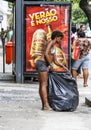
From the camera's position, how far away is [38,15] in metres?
14.5

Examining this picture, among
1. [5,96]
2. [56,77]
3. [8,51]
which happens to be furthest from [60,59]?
[8,51]

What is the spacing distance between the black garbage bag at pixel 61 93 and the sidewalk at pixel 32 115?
0.18 m

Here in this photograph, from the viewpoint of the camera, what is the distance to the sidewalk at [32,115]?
27.6ft

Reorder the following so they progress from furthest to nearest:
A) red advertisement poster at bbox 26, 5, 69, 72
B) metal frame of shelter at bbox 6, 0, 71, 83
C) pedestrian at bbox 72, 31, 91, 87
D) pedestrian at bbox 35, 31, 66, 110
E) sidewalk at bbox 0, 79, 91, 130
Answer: metal frame of shelter at bbox 6, 0, 71, 83 → red advertisement poster at bbox 26, 5, 69, 72 → pedestrian at bbox 72, 31, 91, 87 → pedestrian at bbox 35, 31, 66, 110 → sidewalk at bbox 0, 79, 91, 130

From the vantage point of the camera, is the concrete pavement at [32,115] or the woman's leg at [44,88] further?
the woman's leg at [44,88]

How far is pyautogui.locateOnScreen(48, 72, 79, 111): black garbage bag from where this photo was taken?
9984 mm

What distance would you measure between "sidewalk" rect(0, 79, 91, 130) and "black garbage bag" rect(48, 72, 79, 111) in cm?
18

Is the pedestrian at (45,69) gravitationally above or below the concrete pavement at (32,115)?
above

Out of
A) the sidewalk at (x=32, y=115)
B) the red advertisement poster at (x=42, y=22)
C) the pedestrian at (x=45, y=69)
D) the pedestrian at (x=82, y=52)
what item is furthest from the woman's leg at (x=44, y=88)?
the red advertisement poster at (x=42, y=22)

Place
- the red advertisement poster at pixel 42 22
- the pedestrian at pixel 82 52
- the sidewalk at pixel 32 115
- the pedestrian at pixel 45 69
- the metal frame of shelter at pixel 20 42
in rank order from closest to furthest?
the sidewalk at pixel 32 115 < the pedestrian at pixel 45 69 < the pedestrian at pixel 82 52 < the red advertisement poster at pixel 42 22 < the metal frame of shelter at pixel 20 42

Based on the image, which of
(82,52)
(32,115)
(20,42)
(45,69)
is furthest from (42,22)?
(32,115)

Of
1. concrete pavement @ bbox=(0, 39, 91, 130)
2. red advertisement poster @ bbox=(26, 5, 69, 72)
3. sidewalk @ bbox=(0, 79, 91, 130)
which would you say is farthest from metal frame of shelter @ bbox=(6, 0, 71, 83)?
sidewalk @ bbox=(0, 79, 91, 130)

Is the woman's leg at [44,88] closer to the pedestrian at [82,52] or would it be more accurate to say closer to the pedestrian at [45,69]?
the pedestrian at [45,69]

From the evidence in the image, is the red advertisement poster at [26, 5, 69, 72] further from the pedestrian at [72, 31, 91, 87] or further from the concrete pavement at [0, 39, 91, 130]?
the concrete pavement at [0, 39, 91, 130]
